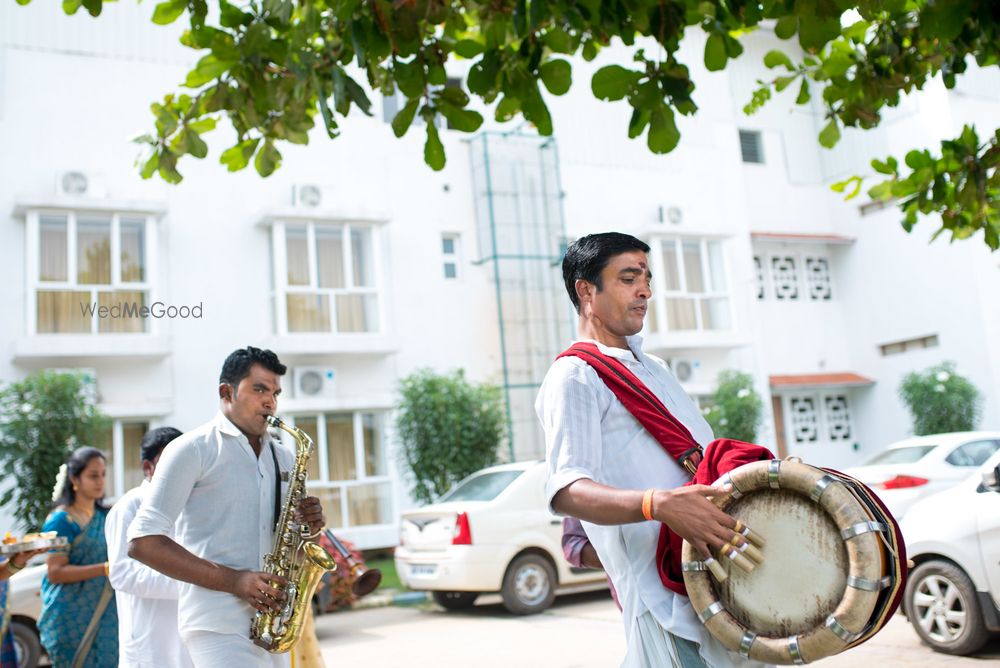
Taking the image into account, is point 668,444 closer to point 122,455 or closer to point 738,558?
point 738,558

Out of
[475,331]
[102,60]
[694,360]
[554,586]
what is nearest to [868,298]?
[694,360]

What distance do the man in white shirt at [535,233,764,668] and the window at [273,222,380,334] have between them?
15609mm

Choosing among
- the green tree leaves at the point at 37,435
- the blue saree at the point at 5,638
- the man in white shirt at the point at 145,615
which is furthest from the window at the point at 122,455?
the man in white shirt at the point at 145,615

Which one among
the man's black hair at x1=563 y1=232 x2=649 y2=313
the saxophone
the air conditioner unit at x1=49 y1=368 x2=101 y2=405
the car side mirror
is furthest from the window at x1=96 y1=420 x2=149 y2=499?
the man's black hair at x1=563 y1=232 x2=649 y2=313

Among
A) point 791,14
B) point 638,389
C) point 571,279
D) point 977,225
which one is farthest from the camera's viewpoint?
point 977,225

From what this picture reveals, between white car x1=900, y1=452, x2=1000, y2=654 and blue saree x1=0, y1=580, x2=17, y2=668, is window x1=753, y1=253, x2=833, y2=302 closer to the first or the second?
white car x1=900, y1=452, x2=1000, y2=654

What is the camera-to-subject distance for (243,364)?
3908 mm

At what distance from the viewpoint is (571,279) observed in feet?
10.0

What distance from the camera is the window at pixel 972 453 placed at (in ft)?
36.1

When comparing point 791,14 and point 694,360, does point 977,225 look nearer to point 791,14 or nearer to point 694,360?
point 791,14

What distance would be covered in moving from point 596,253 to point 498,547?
843cm

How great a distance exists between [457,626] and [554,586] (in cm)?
129

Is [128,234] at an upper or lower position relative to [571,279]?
upper

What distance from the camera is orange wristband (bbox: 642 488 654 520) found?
94.2 inches
